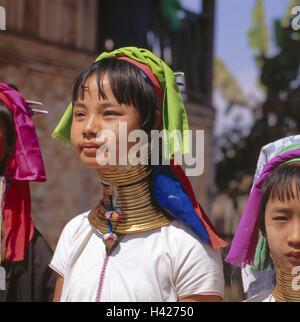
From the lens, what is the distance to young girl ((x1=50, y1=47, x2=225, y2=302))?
2252mm

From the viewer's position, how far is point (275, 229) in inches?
87.1

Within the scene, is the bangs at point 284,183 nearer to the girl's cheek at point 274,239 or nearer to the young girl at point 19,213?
the girl's cheek at point 274,239

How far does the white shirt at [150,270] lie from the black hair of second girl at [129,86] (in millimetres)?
500

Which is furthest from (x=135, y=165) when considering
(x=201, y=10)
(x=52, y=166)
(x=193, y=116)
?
(x=201, y=10)

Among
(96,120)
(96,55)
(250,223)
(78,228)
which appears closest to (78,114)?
(96,120)

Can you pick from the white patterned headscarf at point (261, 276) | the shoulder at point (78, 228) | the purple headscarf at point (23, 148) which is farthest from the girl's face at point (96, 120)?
the white patterned headscarf at point (261, 276)

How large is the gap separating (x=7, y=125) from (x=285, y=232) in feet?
5.04

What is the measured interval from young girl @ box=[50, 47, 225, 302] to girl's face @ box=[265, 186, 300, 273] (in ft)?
0.73

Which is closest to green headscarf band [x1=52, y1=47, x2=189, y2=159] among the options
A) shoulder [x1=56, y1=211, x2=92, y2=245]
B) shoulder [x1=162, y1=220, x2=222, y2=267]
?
shoulder [x1=162, y1=220, x2=222, y2=267]

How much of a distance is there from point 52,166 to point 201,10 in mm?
3843

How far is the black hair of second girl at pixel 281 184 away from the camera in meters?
2.22

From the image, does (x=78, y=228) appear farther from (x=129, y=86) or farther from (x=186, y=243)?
(x=129, y=86)

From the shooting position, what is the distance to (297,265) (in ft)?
7.16
